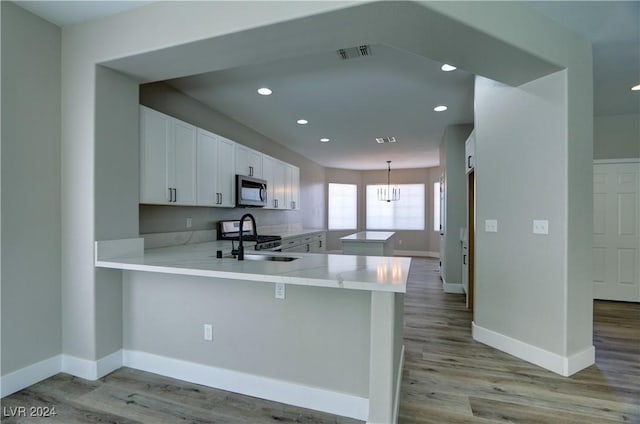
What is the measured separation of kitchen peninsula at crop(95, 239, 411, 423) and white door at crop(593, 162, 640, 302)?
424 cm

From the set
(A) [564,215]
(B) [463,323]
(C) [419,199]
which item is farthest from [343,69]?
(C) [419,199]

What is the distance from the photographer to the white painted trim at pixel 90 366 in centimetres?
241

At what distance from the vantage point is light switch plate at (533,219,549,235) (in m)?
2.69

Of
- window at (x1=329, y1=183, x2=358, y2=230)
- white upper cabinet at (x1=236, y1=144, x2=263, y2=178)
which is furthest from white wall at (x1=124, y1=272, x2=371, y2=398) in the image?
window at (x1=329, y1=183, x2=358, y2=230)

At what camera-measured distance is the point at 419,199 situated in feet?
32.7

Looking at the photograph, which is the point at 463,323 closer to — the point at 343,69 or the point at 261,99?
the point at 343,69

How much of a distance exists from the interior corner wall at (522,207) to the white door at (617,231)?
2.81m

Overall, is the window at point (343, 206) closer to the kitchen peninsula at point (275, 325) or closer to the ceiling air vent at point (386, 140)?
the ceiling air vent at point (386, 140)

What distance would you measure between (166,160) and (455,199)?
171 inches

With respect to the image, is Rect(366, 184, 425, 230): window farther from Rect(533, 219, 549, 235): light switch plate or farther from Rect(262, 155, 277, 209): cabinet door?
Rect(533, 219, 549, 235): light switch plate

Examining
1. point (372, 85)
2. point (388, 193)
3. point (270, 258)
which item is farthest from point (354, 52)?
point (388, 193)

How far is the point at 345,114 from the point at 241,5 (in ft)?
9.10

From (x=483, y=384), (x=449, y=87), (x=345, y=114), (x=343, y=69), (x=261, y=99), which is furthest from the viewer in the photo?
(x=345, y=114)

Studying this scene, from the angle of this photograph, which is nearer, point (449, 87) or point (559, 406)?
point (559, 406)
